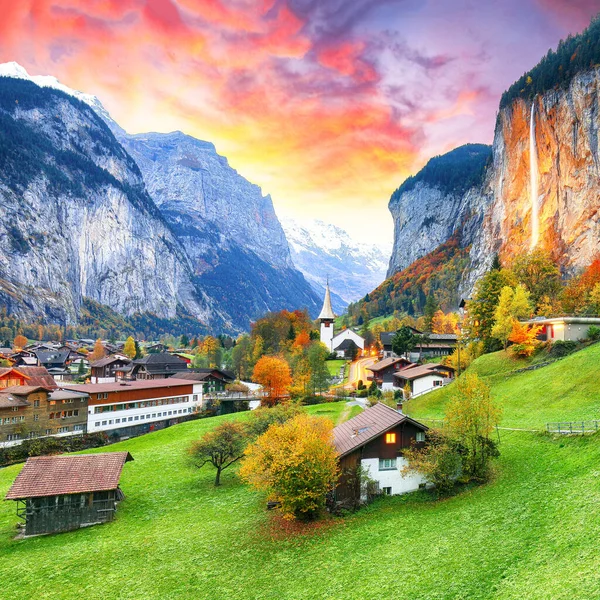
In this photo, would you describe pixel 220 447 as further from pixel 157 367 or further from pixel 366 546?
pixel 157 367

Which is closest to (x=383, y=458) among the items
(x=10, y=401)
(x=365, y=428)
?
(x=365, y=428)

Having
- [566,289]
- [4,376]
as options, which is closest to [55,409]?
[4,376]

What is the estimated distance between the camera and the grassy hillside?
37281 mm

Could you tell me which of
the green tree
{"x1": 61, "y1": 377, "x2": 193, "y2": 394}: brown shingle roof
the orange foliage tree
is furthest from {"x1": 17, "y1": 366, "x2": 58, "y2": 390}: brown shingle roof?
the orange foliage tree

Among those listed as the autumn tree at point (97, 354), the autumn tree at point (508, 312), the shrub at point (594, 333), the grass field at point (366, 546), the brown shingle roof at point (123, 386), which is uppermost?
the autumn tree at point (508, 312)

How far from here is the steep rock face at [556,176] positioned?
113 m

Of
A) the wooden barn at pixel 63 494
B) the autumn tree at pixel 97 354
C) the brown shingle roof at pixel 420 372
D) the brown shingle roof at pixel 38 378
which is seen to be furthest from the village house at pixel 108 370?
the wooden barn at pixel 63 494

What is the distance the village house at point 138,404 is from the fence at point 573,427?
62.1 m

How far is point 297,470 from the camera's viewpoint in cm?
2909

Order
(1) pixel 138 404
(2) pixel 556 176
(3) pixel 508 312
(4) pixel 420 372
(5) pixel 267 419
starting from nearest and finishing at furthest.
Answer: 1. (5) pixel 267 419
2. (3) pixel 508 312
3. (4) pixel 420 372
4. (1) pixel 138 404
5. (2) pixel 556 176

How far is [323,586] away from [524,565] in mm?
9246

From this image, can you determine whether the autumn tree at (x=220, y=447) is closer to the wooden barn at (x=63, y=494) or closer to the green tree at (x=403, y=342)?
the wooden barn at (x=63, y=494)

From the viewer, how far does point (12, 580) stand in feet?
84.4

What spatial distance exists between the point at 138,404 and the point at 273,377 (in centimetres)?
2368
